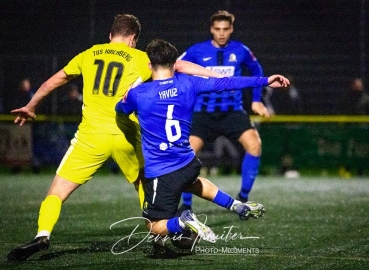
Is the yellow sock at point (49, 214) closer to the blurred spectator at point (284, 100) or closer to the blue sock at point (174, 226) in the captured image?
the blue sock at point (174, 226)

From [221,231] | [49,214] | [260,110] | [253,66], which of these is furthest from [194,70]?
[253,66]

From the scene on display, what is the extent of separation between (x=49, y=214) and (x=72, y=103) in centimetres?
1112

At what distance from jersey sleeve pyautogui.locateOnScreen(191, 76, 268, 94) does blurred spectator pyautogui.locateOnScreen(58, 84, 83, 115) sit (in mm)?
11023

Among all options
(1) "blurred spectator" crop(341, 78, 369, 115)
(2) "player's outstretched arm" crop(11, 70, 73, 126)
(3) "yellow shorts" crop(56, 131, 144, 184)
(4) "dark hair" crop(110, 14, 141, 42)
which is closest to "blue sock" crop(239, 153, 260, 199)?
(3) "yellow shorts" crop(56, 131, 144, 184)

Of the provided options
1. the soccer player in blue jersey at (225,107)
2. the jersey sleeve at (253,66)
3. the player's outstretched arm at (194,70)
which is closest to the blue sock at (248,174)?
the soccer player in blue jersey at (225,107)

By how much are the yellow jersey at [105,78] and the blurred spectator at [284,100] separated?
10.9m

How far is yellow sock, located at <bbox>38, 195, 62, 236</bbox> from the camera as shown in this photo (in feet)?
21.0

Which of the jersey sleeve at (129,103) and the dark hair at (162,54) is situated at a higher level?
the dark hair at (162,54)

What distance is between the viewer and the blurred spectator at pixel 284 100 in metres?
17.5

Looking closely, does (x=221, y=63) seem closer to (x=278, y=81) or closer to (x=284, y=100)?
(x=278, y=81)

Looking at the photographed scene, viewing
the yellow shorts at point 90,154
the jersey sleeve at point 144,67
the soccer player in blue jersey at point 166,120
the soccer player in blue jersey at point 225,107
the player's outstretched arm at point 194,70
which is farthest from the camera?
the soccer player in blue jersey at point 225,107

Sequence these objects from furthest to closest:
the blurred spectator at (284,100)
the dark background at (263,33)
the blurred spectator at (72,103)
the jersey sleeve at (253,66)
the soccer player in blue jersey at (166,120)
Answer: the dark background at (263,33) → the blurred spectator at (284,100) → the blurred spectator at (72,103) → the jersey sleeve at (253,66) → the soccer player in blue jersey at (166,120)

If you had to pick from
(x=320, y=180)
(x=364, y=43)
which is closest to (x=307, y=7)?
(x=364, y=43)

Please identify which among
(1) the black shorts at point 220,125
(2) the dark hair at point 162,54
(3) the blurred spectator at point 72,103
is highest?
(2) the dark hair at point 162,54
